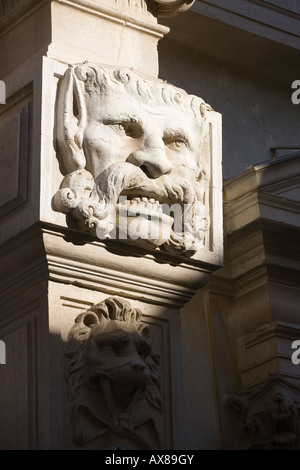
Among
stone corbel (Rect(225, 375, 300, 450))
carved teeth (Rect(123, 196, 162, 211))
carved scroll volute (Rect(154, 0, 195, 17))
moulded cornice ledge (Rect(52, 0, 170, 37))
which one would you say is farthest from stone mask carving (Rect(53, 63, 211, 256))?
stone corbel (Rect(225, 375, 300, 450))

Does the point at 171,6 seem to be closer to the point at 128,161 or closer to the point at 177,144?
the point at 177,144

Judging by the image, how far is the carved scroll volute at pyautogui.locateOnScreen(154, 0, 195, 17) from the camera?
7469mm

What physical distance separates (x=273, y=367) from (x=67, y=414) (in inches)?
57.5

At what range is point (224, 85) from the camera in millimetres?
8641

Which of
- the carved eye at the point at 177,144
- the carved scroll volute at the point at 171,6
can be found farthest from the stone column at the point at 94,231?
the carved scroll volute at the point at 171,6

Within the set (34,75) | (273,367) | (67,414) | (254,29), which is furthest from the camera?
(254,29)

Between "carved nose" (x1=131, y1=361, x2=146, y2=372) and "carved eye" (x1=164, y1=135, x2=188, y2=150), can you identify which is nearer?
"carved nose" (x1=131, y1=361, x2=146, y2=372)

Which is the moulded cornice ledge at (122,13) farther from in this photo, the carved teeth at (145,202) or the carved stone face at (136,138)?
the carved teeth at (145,202)

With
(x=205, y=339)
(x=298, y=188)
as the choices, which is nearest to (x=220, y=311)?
(x=205, y=339)

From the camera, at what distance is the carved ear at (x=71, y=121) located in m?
6.77

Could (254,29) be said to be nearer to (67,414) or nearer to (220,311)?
(220,311)

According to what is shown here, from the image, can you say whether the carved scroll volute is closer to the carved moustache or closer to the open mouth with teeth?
the carved moustache

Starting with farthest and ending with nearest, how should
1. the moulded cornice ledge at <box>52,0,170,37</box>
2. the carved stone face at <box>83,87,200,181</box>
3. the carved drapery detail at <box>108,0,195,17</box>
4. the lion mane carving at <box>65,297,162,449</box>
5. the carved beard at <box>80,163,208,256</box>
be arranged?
the carved drapery detail at <box>108,0,195,17</box> < the moulded cornice ledge at <box>52,0,170,37</box> < the carved stone face at <box>83,87,200,181</box> < the carved beard at <box>80,163,208,256</box> < the lion mane carving at <box>65,297,162,449</box>

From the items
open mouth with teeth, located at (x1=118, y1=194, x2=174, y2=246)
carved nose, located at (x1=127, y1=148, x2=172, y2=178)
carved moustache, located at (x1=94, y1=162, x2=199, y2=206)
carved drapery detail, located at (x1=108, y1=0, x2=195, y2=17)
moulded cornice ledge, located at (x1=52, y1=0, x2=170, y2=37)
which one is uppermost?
carved drapery detail, located at (x1=108, y1=0, x2=195, y2=17)
